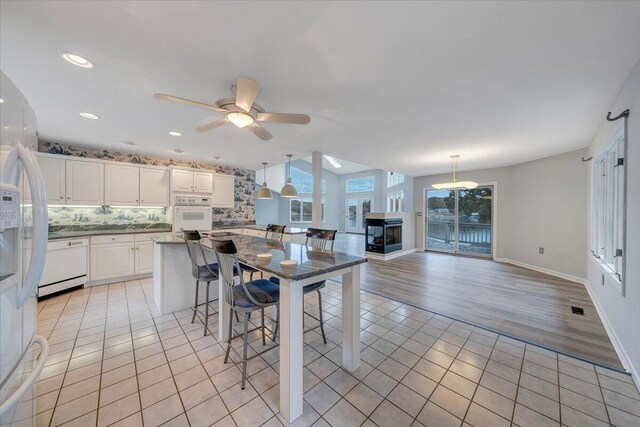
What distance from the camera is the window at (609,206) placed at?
2.44 m

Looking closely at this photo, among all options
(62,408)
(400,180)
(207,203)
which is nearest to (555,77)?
(62,408)

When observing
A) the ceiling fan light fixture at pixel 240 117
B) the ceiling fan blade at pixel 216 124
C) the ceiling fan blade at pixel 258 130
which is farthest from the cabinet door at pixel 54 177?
the ceiling fan light fixture at pixel 240 117

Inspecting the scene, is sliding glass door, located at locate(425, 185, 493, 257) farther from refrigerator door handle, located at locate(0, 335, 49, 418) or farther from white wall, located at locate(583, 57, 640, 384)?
refrigerator door handle, located at locate(0, 335, 49, 418)

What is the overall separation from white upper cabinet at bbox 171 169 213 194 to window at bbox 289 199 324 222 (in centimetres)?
573

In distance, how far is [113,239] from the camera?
3996mm

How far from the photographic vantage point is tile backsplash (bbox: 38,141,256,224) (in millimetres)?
4021

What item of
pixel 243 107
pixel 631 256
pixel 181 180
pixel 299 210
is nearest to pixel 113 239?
pixel 181 180

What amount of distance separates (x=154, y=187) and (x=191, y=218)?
0.89m

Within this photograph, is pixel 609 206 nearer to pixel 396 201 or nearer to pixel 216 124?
pixel 216 124

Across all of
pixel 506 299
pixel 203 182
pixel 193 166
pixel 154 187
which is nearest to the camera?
pixel 506 299

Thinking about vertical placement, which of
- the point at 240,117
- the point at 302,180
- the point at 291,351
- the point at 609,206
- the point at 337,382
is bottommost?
the point at 337,382

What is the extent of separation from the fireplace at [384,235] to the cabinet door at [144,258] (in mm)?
4974

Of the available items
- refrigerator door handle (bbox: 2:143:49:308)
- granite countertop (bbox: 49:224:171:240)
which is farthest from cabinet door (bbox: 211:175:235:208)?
refrigerator door handle (bbox: 2:143:49:308)

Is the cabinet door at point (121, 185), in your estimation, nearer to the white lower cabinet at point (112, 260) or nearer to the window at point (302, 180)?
the white lower cabinet at point (112, 260)
